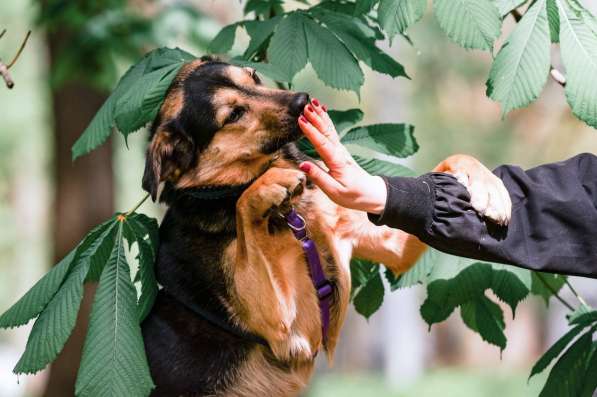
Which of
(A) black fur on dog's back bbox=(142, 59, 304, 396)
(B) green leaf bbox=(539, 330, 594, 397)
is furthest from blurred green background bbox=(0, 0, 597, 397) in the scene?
(B) green leaf bbox=(539, 330, 594, 397)

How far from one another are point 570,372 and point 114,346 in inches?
60.1

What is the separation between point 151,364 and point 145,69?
3.58 ft

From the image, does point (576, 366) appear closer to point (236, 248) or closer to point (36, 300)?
point (236, 248)

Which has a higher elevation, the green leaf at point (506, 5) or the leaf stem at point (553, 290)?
the green leaf at point (506, 5)

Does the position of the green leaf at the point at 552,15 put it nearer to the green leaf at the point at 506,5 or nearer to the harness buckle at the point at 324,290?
the green leaf at the point at 506,5

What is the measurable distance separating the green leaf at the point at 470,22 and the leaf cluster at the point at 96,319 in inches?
49.9

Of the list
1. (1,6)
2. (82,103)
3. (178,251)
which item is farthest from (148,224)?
(1,6)

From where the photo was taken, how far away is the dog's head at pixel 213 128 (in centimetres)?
332

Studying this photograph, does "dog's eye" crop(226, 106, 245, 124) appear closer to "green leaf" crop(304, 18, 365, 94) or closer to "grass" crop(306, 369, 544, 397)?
"green leaf" crop(304, 18, 365, 94)

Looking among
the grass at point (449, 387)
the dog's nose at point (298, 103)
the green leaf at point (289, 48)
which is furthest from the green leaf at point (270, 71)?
the grass at point (449, 387)

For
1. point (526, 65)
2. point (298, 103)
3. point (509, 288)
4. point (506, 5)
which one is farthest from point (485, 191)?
point (298, 103)

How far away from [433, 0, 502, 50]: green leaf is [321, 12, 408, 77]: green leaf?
0.55 metres

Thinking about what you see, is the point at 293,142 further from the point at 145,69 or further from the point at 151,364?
the point at 151,364

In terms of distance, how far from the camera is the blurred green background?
688cm
